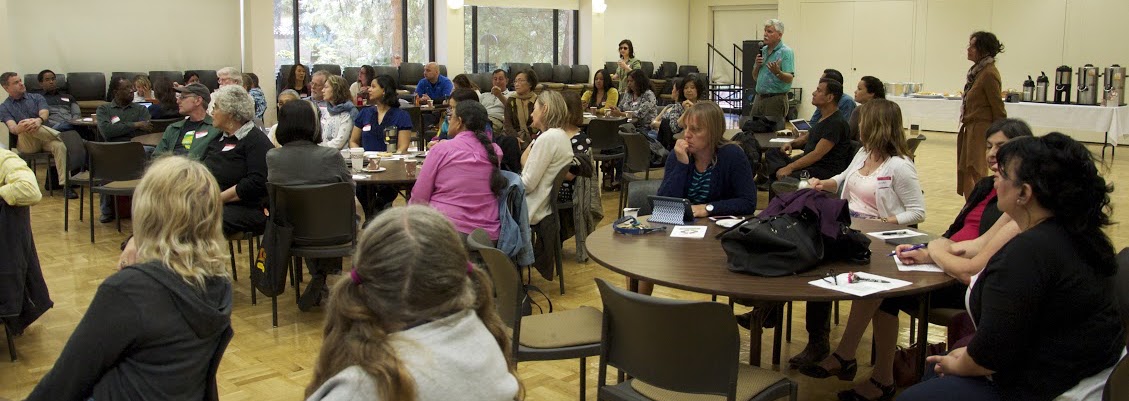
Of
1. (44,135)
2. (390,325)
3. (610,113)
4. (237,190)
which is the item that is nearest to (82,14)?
(44,135)

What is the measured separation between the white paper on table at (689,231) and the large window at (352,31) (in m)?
11.8

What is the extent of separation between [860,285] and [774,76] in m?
6.16

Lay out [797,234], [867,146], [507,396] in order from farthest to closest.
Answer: [867,146], [797,234], [507,396]

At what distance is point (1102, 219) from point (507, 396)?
64.2 inches

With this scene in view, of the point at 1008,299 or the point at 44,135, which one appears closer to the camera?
the point at 1008,299

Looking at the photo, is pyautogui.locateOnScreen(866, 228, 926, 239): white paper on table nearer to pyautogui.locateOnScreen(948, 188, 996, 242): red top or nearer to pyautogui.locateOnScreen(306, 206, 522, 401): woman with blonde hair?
pyautogui.locateOnScreen(948, 188, 996, 242): red top

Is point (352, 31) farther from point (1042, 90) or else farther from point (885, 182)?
point (885, 182)

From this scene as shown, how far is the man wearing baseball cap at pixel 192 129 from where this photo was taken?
5348 millimetres

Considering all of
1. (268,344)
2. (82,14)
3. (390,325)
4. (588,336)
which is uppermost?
(82,14)

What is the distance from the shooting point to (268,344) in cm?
461

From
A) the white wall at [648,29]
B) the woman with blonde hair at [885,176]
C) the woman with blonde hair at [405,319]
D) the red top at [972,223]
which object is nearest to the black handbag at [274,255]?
the woman with blonde hair at [885,176]

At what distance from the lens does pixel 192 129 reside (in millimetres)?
5980

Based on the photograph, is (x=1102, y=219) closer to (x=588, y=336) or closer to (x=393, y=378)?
(x=588, y=336)

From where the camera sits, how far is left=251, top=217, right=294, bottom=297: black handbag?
4797 millimetres
